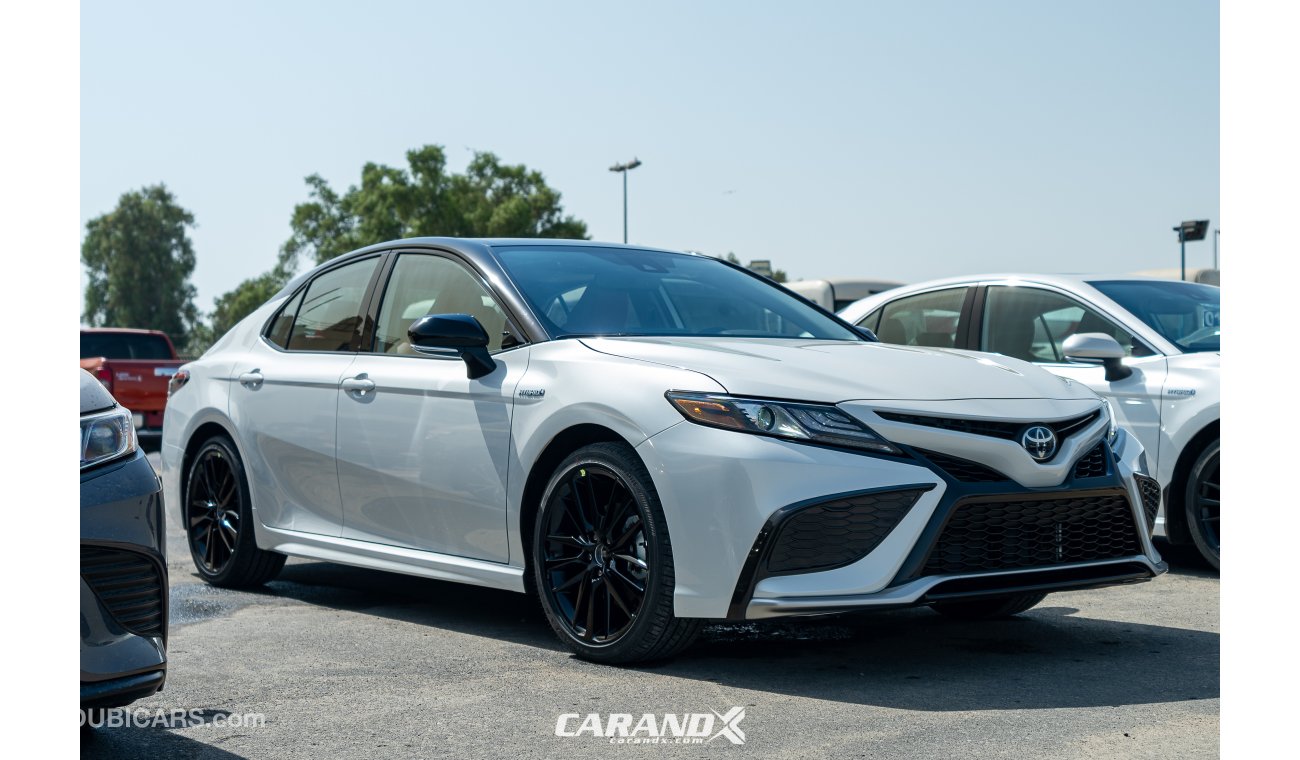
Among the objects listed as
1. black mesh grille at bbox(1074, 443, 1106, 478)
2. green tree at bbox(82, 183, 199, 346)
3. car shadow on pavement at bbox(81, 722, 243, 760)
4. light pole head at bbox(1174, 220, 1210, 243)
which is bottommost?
car shadow on pavement at bbox(81, 722, 243, 760)

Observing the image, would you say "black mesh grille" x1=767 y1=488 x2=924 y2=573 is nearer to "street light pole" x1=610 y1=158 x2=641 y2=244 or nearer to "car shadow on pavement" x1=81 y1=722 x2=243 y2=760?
"car shadow on pavement" x1=81 y1=722 x2=243 y2=760

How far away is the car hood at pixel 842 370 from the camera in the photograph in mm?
4730

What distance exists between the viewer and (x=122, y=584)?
11.5 feet

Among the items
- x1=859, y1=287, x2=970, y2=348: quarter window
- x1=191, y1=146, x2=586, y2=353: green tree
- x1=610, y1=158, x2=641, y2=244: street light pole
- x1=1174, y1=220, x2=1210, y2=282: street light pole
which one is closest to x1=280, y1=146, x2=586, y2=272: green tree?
x1=191, y1=146, x2=586, y2=353: green tree

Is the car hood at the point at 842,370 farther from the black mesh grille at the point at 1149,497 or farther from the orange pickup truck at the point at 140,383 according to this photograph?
the orange pickup truck at the point at 140,383

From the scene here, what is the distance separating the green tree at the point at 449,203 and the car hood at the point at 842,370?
182 ft

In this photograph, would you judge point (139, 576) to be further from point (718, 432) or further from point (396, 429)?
point (396, 429)

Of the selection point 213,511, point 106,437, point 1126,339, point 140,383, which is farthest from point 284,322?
point 140,383

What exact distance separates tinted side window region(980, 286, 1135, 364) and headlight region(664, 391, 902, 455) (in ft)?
11.8

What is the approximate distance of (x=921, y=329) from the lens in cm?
864

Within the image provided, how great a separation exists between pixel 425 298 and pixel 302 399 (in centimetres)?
76

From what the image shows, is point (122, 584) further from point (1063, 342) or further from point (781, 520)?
point (1063, 342)

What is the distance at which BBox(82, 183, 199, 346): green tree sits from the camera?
98.1m

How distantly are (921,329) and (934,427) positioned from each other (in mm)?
4058
